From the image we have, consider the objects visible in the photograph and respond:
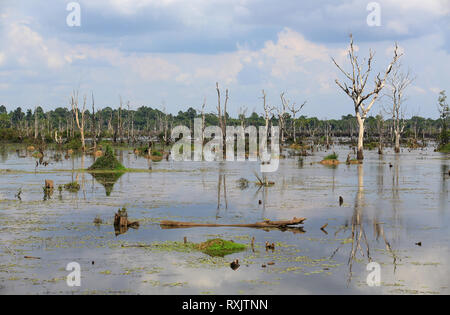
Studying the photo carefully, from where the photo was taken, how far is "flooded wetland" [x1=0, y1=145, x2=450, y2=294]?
1075 cm

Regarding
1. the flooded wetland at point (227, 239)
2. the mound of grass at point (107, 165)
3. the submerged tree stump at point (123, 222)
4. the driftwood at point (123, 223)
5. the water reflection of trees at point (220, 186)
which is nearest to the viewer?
the flooded wetland at point (227, 239)

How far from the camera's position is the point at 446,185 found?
89.8ft

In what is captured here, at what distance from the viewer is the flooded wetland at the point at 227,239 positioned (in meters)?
10.8

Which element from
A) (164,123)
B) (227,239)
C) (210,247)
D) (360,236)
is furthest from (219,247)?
(164,123)

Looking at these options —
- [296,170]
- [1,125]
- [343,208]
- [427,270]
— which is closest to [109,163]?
[296,170]

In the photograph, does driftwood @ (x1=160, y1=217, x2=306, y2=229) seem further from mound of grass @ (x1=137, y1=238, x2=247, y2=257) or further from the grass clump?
the grass clump

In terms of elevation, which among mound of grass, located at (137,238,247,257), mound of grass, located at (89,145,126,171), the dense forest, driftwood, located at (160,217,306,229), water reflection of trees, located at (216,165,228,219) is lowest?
mound of grass, located at (137,238,247,257)

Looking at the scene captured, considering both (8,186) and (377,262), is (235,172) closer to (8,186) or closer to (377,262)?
(8,186)

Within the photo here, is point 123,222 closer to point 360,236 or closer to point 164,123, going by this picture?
point 360,236

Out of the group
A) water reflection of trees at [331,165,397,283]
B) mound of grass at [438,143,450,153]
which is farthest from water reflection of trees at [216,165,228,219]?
mound of grass at [438,143,450,153]

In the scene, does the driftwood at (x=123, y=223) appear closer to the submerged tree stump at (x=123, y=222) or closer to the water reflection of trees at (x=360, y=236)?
the submerged tree stump at (x=123, y=222)

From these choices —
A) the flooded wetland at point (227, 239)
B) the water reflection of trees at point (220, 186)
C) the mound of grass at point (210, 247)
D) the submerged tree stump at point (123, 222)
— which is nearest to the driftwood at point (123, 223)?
the submerged tree stump at point (123, 222)

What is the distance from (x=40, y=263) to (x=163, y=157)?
3997 centimetres

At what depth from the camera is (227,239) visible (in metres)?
14.7
